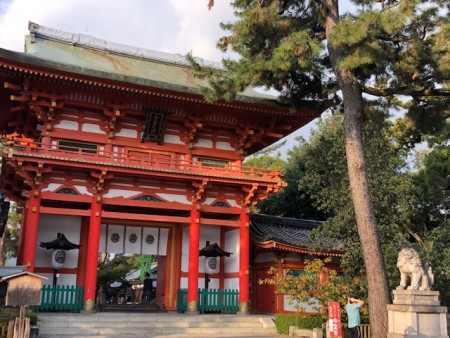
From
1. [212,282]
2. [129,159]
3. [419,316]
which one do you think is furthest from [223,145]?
[419,316]

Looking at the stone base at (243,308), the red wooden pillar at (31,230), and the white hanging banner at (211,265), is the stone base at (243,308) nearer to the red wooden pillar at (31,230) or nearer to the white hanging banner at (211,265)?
the white hanging banner at (211,265)

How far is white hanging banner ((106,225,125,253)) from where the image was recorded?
54.4 ft

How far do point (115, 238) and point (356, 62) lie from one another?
10.2 meters

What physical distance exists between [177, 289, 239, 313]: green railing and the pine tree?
6.04m

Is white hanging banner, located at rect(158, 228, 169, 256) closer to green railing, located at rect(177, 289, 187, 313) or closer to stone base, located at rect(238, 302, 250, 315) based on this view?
green railing, located at rect(177, 289, 187, 313)

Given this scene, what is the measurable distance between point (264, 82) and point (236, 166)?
13.8ft

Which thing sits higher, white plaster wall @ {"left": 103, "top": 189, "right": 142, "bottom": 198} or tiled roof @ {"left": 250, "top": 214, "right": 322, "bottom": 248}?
white plaster wall @ {"left": 103, "top": 189, "right": 142, "bottom": 198}

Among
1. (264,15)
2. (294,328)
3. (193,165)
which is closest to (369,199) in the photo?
(294,328)

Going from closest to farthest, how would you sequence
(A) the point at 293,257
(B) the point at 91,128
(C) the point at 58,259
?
(C) the point at 58,259 → (B) the point at 91,128 → (A) the point at 293,257

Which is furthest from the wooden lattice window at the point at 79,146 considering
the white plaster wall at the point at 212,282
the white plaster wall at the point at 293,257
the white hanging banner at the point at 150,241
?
the white plaster wall at the point at 293,257

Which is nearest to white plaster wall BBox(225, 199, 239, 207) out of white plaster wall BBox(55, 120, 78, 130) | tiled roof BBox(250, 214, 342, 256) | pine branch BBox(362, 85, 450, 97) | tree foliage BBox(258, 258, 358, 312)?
tiled roof BBox(250, 214, 342, 256)

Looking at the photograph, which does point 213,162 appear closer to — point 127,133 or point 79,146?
point 127,133

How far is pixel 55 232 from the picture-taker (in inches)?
611

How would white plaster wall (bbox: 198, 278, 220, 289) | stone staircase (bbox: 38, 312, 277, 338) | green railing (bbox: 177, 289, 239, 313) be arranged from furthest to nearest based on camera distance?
white plaster wall (bbox: 198, 278, 220, 289), green railing (bbox: 177, 289, 239, 313), stone staircase (bbox: 38, 312, 277, 338)
